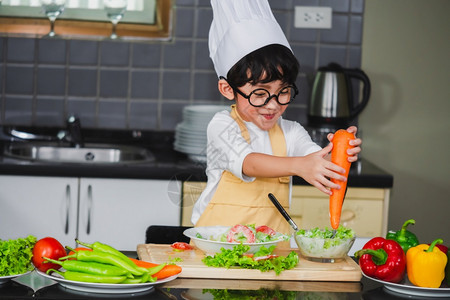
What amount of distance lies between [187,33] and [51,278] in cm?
204

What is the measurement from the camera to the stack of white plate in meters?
3.12

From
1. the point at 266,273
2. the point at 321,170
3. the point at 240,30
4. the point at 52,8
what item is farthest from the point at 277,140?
the point at 52,8

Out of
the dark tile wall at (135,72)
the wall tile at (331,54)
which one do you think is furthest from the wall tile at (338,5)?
the wall tile at (331,54)

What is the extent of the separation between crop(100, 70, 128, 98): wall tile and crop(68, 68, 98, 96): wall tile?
4 cm

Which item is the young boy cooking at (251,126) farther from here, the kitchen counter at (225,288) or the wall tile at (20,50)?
the wall tile at (20,50)

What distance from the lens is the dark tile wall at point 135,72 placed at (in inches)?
135

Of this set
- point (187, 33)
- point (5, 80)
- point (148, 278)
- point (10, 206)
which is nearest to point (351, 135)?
point (148, 278)

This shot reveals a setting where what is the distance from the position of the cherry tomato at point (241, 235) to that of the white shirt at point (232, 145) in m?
0.29

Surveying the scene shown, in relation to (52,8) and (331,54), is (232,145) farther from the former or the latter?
(52,8)

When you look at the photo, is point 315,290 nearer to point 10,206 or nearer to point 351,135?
point 351,135

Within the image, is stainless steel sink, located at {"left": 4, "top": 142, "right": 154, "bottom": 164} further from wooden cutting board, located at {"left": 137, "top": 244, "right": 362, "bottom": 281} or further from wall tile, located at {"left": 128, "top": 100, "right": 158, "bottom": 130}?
wooden cutting board, located at {"left": 137, "top": 244, "right": 362, "bottom": 281}

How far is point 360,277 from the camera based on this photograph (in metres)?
1.74

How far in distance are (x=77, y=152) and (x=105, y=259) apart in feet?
5.83

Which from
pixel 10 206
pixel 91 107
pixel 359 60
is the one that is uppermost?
pixel 359 60
